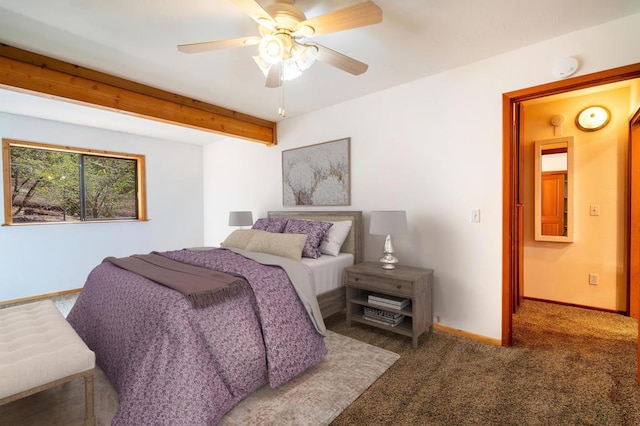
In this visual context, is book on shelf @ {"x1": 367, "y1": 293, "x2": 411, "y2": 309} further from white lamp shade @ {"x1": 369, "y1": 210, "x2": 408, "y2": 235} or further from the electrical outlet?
the electrical outlet

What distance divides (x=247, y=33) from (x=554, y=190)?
151 inches

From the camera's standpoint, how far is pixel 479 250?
8.45 ft

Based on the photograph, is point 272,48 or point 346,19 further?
point 272,48

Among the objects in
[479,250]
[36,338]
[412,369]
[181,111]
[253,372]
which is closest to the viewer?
[36,338]

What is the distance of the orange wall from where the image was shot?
3.13 m

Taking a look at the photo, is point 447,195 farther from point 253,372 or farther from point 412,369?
point 253,372

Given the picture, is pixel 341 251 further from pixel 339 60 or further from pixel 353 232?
pixel 339 60

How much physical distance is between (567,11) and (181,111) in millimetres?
3520

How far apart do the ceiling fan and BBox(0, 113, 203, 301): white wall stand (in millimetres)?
3597

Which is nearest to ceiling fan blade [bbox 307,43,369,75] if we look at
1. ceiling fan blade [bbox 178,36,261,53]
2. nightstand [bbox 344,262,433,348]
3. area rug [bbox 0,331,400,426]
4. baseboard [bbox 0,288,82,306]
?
ceiling fan blade [bbox 178,36,261,53]

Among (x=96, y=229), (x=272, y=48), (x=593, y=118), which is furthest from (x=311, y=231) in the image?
(x=96, y=229)

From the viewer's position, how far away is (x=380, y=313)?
2713mm

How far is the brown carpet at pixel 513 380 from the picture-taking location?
1659mm

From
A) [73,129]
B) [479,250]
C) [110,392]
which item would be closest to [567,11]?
[479,250]
